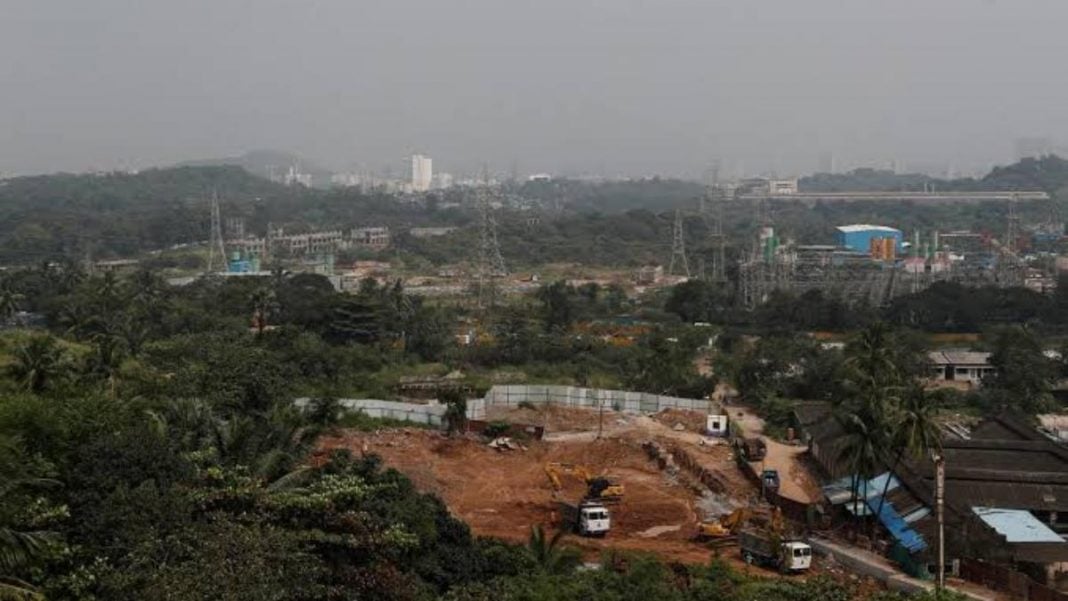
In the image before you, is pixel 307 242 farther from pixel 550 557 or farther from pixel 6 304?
pixel 550 557

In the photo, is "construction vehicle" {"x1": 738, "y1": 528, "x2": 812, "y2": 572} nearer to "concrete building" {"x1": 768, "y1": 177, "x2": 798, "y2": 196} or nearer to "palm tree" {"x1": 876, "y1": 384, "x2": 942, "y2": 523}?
"palm tree" {"x1": 876, "y1": 384, "x2": 942, "y2": 523}

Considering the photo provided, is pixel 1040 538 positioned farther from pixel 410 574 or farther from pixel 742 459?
pixel 410 574

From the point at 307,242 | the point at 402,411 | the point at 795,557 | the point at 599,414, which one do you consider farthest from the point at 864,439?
the point at 307,242

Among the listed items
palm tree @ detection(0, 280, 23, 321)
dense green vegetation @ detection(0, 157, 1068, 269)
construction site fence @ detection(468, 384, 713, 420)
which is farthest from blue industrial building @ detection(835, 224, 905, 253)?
palm tree @ detection(0, 280, 23, 321)

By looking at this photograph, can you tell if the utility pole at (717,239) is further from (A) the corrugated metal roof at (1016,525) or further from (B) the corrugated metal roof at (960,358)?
(A) the corrugated metal roof at (1016,525)

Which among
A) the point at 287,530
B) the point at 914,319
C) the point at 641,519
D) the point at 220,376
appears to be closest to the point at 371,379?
the point at 220,376

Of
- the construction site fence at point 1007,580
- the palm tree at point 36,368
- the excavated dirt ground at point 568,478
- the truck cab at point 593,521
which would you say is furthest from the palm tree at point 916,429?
the palm tree at point 36,368
